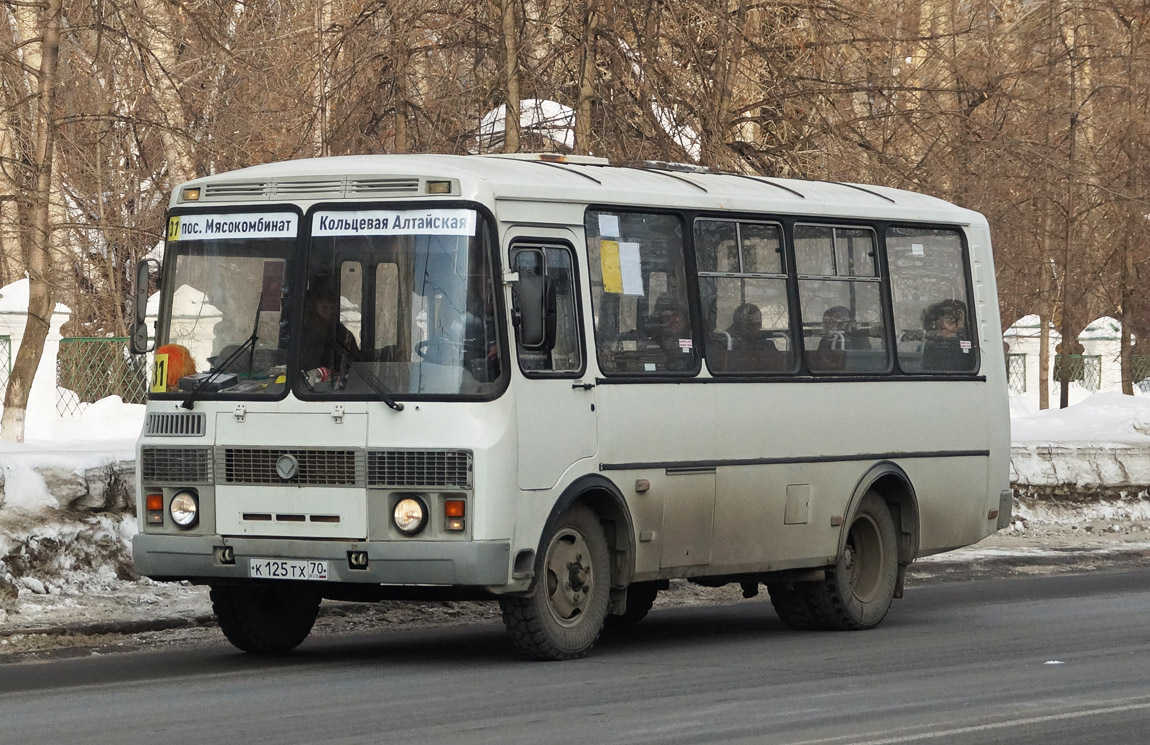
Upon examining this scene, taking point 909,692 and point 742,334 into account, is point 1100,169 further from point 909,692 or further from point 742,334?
point 909,692

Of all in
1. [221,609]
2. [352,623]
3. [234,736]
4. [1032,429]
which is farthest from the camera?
[1032,429]

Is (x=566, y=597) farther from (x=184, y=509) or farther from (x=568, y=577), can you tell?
(x=184, y=509)

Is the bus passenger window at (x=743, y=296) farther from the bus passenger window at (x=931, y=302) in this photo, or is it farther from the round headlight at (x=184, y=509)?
the round headlight at (x=184, y=509)

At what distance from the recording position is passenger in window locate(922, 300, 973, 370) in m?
13.2

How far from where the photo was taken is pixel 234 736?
7820 millimetres

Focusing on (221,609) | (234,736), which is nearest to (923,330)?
(221,609)

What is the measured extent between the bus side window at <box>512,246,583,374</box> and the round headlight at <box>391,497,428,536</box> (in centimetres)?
89

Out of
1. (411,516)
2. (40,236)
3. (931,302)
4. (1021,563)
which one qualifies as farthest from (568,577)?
(40,236)

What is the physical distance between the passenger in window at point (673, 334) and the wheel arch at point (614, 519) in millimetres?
895

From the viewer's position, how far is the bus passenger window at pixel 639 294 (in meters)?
10.7

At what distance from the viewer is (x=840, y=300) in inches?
492

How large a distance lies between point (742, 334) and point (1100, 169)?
19.5 metres

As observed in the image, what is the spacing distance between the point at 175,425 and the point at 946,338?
555 centimetres

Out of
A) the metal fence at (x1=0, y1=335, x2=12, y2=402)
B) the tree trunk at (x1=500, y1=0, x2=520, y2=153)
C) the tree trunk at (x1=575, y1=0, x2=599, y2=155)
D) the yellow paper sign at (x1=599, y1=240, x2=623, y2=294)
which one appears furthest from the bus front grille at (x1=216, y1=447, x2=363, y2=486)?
the metal fence at (x1=0, y1=335, x2=12, y2=402)
